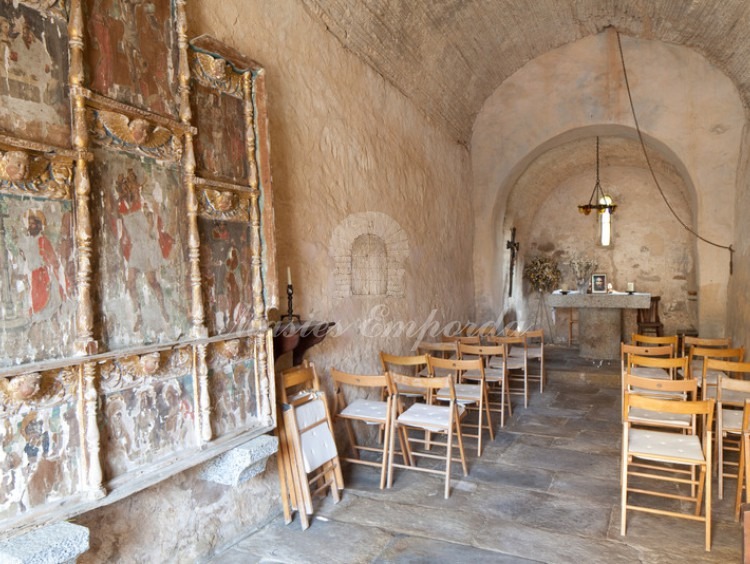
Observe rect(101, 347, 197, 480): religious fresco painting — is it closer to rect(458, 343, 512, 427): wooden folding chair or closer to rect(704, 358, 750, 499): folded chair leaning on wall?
rect(458, 343, 512, 427): wooden folding chair

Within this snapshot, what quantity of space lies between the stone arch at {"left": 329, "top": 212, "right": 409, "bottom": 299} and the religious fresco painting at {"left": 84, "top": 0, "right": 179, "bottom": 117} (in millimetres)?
1897

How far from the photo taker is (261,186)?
10.2ft

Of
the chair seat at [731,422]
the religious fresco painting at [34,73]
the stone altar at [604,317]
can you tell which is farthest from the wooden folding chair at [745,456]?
the stone altar at [604,317]

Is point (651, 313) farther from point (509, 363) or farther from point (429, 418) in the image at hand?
point (429, 418)

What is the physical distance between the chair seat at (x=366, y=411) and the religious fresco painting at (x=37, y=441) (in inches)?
79.6

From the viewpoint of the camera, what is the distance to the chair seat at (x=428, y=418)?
145 inches

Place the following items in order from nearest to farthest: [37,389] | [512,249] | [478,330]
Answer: [37,389]
[478,330]
[512,249]

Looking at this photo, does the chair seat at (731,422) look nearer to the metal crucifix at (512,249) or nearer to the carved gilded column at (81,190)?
the carved gilded column at (81,190)

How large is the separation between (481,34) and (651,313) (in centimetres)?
544

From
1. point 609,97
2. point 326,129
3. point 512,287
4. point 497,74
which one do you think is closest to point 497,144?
point 497,74

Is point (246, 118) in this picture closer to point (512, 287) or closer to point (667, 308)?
point (512, 287)

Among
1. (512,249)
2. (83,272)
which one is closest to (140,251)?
(83,272)

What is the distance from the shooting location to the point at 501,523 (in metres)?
3.23

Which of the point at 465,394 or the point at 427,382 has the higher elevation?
the point at 427,382
